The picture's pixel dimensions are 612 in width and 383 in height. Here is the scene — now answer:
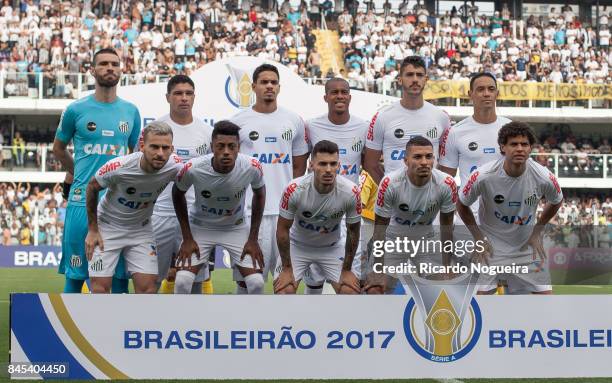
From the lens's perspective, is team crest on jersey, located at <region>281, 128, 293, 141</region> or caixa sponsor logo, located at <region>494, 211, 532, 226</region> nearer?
caixa sponsor logo, located at <region>494, 211, 532, 226</region>

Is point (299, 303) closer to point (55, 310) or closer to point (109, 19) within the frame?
point (55, 310)

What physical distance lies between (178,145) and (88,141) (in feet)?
2.60

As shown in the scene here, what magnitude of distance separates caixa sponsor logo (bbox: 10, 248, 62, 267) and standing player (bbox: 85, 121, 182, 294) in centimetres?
1544

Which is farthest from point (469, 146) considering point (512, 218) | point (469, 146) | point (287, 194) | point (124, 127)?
point (124, 127)

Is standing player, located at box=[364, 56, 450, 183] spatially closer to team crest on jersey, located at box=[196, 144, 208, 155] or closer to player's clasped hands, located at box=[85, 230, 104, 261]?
team crest on jersey, located at box=[196, 144, 208, 155]

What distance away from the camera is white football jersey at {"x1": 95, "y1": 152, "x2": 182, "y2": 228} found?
7.68 m

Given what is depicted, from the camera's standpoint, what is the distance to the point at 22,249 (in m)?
23.0

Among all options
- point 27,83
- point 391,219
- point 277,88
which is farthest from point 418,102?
point 27,83

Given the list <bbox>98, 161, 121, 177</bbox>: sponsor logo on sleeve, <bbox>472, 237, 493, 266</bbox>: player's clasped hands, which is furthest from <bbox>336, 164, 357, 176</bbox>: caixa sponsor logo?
<bbox>472, 237, 493, 266</bbox>: player's clasped hands

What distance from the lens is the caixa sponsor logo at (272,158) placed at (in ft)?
29.7

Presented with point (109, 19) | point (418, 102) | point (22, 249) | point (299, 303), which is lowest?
point (22, 249)

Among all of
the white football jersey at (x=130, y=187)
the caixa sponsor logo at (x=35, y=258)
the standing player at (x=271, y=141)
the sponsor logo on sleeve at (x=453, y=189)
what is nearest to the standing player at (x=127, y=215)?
the white football jersey at (x=130, y=187)

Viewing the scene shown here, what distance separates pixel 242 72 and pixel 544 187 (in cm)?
1149

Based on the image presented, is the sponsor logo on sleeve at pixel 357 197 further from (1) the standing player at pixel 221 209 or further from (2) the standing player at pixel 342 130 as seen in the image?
(2) the standing player at pixel 342 130
